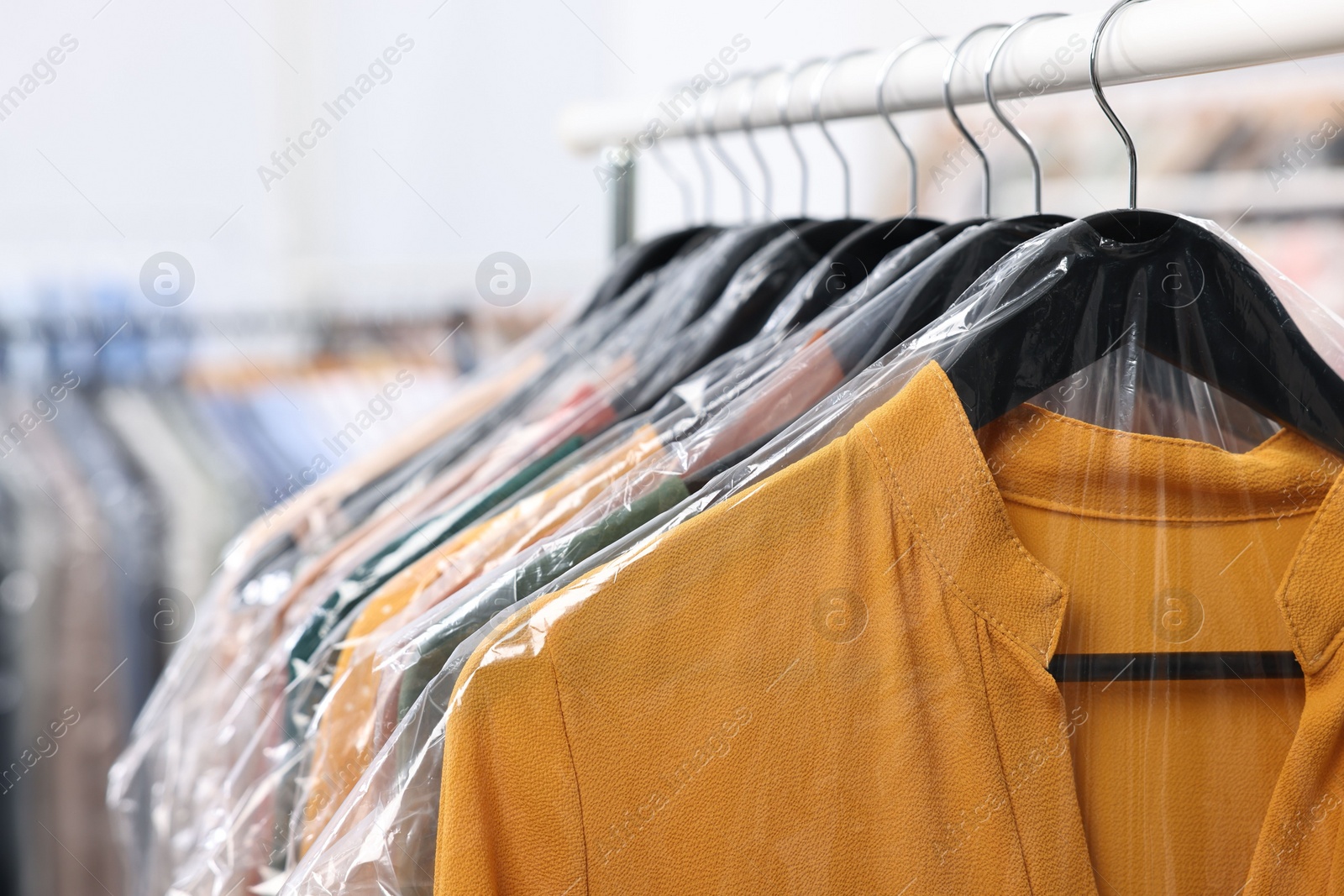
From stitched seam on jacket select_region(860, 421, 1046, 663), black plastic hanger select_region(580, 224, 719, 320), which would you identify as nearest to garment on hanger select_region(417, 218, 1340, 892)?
stitched seam on jacket select_region(860, 421, 1046, 663)

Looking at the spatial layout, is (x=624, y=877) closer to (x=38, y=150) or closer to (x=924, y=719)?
(x=924, y=719)

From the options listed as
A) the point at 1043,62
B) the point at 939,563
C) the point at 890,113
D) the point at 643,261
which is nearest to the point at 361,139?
the point at 643,261

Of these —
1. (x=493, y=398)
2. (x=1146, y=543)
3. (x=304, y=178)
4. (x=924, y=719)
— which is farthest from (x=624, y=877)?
(x=304, y=178)

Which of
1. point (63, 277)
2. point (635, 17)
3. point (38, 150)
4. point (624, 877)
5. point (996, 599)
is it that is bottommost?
point (624, 877)

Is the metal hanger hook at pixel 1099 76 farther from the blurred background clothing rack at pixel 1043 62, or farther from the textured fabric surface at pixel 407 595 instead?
the textured fabric surface at pixel 407 595

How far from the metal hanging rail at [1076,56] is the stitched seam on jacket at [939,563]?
0.78 ft

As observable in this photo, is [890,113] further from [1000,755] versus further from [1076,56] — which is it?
[1000,755]

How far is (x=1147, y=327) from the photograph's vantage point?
564 mm

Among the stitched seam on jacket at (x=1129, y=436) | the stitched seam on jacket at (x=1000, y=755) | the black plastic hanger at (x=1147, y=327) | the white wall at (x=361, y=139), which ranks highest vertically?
the white wall at (x=361, y=139)

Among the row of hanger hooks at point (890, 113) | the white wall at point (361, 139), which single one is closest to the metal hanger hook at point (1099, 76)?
the row of hanger hooks at point (890, 113)

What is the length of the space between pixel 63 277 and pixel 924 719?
2321 millimetres

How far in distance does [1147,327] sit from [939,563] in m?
0.18

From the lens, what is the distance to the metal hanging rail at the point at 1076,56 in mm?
Answer: 479

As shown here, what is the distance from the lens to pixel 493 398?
104cm
